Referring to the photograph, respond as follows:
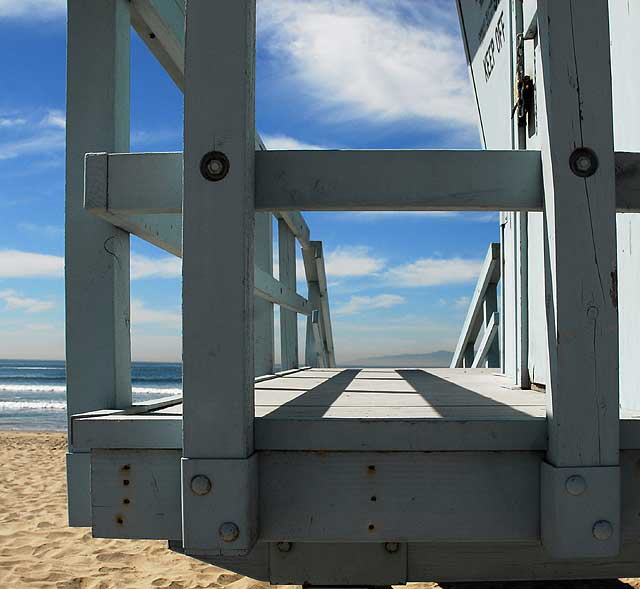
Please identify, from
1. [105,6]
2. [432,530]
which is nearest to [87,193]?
[105,6]

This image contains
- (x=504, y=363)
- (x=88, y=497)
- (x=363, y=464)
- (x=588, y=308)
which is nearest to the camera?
(x=588, y=308)

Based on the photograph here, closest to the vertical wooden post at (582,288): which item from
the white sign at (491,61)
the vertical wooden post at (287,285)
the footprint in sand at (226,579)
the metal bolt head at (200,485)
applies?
the metal bolt head at (200,485)

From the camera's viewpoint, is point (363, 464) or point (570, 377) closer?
point (570, 377)

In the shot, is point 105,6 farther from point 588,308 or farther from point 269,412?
point 588,308

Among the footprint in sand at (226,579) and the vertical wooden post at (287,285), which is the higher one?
the vertical wooden post at (287,285)

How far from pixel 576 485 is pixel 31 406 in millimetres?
27046

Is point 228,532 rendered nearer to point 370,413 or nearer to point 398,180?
point 370,413

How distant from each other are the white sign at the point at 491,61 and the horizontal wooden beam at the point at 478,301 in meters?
0.88

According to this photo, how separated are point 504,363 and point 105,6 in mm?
2604

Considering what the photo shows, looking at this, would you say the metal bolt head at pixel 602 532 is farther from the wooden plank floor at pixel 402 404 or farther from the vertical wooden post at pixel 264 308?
the vertical wooden post at pixel 264 308

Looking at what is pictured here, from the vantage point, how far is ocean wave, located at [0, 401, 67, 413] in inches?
953

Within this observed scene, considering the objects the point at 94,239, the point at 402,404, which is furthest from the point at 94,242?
the point at 402,404

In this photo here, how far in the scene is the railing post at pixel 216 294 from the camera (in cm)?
126

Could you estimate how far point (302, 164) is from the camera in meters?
1.38
